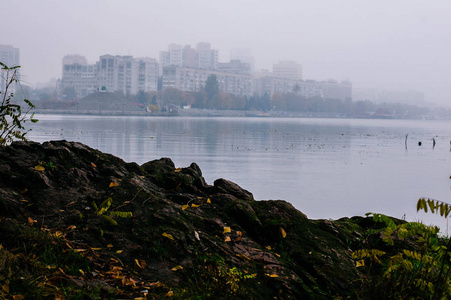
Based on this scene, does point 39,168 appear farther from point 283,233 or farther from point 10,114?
point 283,233

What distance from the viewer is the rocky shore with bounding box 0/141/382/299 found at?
3371mm

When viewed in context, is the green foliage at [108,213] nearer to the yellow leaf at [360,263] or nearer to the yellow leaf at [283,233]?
the yellow leaf at [283,233]

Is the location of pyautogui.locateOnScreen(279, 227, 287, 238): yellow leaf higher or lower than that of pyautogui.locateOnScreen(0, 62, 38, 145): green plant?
lower

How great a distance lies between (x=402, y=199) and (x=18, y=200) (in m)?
9.40

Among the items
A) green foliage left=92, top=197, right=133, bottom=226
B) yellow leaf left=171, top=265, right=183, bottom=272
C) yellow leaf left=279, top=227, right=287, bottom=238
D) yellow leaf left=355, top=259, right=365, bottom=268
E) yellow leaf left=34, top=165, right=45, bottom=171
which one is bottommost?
yellow leaf left=355, top=259, right=365, bottom=268

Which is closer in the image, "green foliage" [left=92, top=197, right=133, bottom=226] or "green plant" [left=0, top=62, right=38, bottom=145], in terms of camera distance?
"green foliage" [left=92, top=197, right=133, bottom=226]

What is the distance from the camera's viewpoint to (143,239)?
12.3ft

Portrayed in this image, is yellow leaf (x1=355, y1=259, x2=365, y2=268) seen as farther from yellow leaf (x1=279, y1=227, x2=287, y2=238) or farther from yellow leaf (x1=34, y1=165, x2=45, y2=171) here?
yellow leaf (x1=34, y1=165, x2=45, y2=171)

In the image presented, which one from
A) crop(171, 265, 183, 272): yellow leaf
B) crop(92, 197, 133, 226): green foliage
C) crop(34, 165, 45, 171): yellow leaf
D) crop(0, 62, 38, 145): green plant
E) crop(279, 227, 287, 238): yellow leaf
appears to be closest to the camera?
crop(171, 265, 183, 272): yellow leaf

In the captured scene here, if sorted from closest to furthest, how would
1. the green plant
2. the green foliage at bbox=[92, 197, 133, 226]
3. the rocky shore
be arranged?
the rocky shore, the green foliage at bbox=[92, 197, 133, 226], the green plant

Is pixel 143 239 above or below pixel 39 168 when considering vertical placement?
below

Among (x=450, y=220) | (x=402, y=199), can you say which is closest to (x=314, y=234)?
(x=450, y=220)

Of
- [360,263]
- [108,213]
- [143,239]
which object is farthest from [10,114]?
[360,263]

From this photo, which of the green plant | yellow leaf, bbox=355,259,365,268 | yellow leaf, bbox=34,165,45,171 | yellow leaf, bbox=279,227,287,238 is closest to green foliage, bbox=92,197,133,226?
yellow leaf, bbox=34,165,45,171
